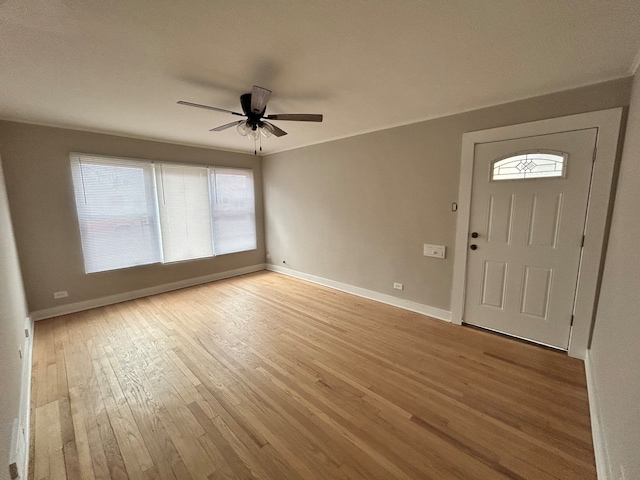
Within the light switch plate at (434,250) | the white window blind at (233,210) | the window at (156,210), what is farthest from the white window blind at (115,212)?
the light switch plate at (434,250)

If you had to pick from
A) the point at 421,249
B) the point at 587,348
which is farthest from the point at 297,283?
the point at 587,348

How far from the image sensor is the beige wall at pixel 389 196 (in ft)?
8.61

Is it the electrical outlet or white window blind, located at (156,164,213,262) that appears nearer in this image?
the electrical outlet

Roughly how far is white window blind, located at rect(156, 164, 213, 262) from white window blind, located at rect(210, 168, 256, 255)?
0.52ft

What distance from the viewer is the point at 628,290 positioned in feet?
4.48

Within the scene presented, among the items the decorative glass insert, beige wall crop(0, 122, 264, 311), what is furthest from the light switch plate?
beige wall crop(0, 122, 264, 311)

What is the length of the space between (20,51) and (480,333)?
4569mm

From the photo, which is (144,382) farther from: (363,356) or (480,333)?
(480,333)

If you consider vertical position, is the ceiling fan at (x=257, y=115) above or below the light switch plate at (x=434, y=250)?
above

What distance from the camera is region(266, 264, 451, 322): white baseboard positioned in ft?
10.5

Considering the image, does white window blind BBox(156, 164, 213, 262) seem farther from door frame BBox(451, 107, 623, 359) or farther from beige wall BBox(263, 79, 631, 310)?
door frame BBox(451, 107, 623, 359)

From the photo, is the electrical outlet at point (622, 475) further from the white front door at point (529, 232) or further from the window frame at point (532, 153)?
the window frame at point (532, 153)

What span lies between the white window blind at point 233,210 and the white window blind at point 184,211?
0.16 meters

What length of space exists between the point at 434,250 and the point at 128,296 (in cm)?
458
